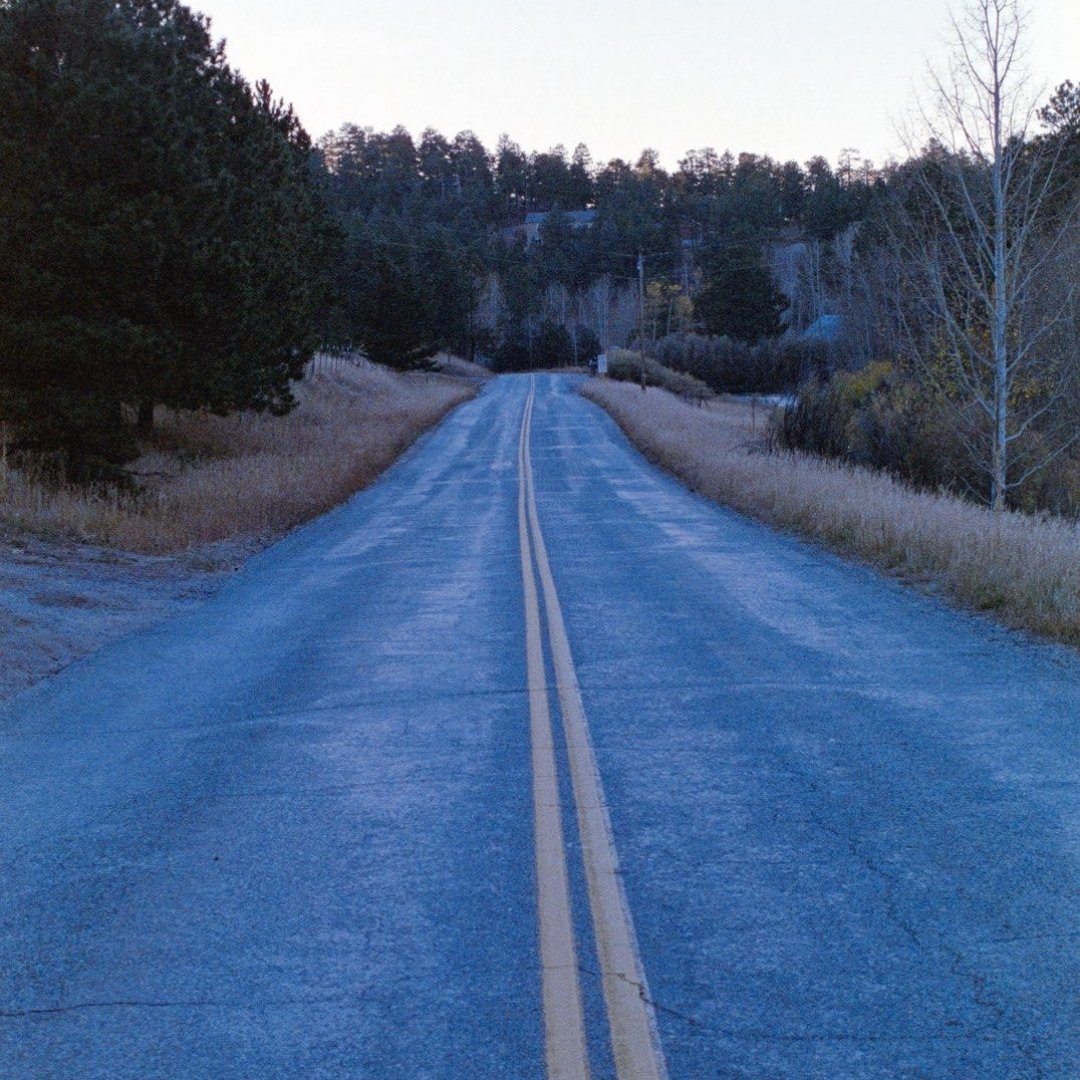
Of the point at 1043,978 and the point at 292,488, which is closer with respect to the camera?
the point at 1043,978

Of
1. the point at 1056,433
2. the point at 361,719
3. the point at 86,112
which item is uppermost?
the point at 86,112

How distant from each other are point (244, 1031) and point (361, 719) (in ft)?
13.6

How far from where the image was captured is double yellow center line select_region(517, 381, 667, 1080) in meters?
3.77

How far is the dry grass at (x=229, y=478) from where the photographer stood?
17312mm

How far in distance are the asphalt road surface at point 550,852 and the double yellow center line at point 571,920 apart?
0.6 inches

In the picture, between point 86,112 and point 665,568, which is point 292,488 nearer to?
point 86,112

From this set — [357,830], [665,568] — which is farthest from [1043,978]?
[665,568]

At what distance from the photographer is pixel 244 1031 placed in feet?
13.0

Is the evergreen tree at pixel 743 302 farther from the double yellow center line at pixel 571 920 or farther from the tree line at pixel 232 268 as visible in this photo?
the double yellow center line at pixel 571 920

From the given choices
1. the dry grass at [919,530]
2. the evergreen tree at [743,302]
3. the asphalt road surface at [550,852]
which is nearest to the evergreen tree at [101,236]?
the asphalt road surface at [550,852]

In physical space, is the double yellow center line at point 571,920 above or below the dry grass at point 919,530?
below

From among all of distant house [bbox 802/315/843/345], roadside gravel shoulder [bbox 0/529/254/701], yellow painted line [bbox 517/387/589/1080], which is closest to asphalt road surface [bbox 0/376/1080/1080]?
yellow painted line [bbox 517/387/589/1080]

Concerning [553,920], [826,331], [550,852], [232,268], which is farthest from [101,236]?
[826,331]

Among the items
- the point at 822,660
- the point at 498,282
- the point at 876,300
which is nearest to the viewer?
the point at 822,660
